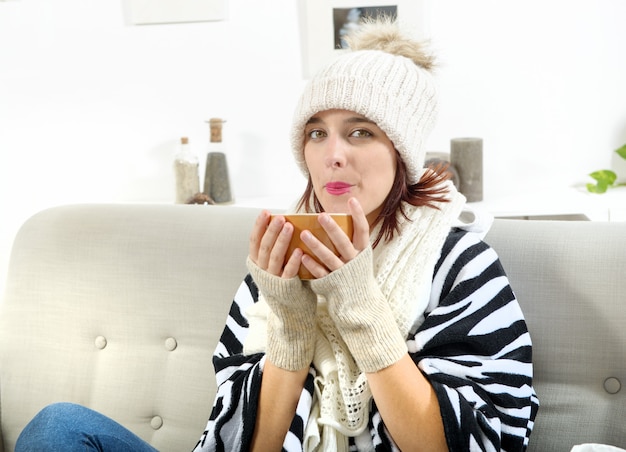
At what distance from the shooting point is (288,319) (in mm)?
1177

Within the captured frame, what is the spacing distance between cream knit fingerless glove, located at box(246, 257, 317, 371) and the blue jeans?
275 mm

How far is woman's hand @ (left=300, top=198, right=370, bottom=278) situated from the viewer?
3.46 ft

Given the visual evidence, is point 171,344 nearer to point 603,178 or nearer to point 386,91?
point 386,91

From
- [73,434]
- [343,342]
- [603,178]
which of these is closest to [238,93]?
[603,178]

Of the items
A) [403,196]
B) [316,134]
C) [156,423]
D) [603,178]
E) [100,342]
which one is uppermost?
[316,134]

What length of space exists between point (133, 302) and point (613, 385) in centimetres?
95

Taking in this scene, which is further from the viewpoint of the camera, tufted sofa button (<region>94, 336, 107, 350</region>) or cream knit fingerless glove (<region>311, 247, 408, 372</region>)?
tufted sofa button (<region>94, 336, 107, 350</region>)

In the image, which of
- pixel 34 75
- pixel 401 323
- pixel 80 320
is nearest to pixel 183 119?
pixel 34 75

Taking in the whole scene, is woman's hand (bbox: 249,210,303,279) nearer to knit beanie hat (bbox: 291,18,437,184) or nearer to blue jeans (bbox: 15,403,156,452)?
Answer: knit beanie hat (bbox: 291,18,437,184)

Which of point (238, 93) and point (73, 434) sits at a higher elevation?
point (238, 93)

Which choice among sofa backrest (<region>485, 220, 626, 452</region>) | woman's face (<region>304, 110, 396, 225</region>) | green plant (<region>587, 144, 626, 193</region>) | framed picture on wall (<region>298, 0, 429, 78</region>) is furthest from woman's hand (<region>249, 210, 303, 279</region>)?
green plant (<region>587, 144, 626, 193</region>)

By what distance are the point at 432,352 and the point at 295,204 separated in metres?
0.41

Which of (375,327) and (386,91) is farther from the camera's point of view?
(386,91)

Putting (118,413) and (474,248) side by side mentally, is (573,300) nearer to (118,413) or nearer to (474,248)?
(474,248)
